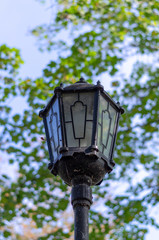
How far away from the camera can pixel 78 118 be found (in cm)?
347

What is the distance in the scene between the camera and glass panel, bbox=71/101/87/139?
11.3ft

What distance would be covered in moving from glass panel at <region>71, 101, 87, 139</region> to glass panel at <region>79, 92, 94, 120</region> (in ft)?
0.11

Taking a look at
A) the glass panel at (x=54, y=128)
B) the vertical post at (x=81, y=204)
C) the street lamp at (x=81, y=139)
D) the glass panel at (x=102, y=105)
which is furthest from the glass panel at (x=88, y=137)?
the vertical post at (x=81, y=204)

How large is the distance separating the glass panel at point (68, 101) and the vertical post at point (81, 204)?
20.8 inches

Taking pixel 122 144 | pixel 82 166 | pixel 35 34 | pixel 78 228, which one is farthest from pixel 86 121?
pixel 35 34

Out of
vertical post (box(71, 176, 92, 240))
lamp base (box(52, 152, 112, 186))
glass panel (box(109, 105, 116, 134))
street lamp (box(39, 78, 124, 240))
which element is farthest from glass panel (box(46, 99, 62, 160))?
glass panel (box(109, 105, 116, 134))

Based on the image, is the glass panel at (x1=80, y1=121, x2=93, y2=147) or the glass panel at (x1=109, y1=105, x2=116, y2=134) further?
the glass panel at (x1=109, y1=105, x2=116, y2=134)

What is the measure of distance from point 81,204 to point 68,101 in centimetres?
85

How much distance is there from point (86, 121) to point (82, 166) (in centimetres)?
38

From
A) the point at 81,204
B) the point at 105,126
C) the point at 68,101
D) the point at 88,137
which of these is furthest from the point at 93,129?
the point at 81,204

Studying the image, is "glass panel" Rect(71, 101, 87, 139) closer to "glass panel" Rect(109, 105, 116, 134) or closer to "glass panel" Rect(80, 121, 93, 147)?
"glass panel" Rect(80, 121, 93, 147)

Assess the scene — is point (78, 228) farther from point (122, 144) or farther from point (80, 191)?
point (122, 144)

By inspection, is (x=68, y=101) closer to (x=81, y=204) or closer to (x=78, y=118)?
(x=78, y=118)

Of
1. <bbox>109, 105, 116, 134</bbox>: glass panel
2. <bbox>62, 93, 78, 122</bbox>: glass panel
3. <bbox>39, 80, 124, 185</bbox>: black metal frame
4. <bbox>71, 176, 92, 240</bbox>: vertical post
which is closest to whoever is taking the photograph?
<bbox>71, 176, 92, 240</bbox>: vertical post
